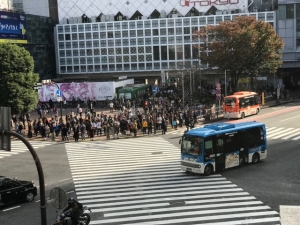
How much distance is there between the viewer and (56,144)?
1312 inches

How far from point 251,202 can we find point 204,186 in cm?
301

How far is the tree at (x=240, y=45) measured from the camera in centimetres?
4978

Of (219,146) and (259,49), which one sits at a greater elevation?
(259,49)

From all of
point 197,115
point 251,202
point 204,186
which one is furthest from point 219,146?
point 197,115

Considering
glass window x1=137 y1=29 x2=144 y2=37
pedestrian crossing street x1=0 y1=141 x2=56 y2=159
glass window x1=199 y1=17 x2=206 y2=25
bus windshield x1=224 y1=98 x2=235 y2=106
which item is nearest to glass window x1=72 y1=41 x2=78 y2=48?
glass window x1=137 y1=29 x2=144 y2=37

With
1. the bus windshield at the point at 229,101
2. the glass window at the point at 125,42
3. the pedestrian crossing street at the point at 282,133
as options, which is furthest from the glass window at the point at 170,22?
the pedestrian crossing street at the point at 282,133

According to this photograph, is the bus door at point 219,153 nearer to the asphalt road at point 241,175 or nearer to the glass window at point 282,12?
the asphalt road at point 241,175

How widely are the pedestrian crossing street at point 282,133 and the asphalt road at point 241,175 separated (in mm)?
1300

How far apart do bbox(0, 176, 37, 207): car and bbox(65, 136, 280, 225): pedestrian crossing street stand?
2.11 m

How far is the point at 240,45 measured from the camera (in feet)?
163

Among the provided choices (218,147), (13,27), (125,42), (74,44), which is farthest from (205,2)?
(218,147)

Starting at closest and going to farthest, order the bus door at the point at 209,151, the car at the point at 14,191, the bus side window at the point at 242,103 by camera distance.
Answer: the car at the point at 14,191
the bus door at the point at 209,151
the bus side window at the point at 242,103

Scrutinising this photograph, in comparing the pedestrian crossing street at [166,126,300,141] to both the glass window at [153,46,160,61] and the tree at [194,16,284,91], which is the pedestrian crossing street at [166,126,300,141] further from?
the glass window at [153,46,160,61]

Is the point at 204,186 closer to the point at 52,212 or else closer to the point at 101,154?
the point at 52,212
